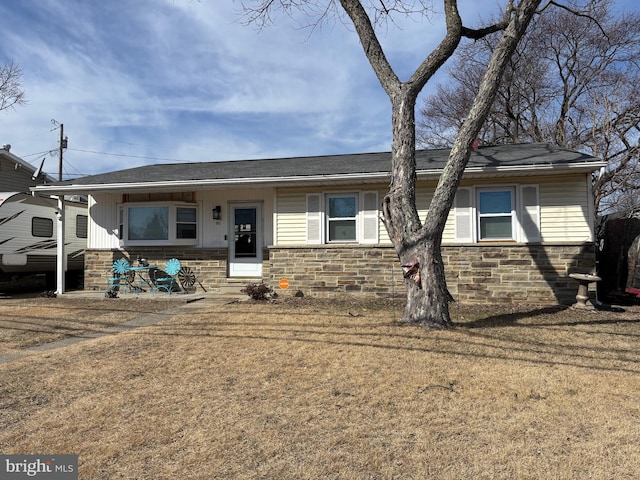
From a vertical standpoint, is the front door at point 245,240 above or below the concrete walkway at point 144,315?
above

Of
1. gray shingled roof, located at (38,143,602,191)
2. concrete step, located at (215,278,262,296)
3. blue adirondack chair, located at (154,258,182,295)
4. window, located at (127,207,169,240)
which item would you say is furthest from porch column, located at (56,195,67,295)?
concrete step, located at (215,278,262,296)

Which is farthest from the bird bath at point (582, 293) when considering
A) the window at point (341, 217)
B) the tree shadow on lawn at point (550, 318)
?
the window at point (341, 217)

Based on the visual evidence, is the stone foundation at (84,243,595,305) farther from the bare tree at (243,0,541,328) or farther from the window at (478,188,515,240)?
the bare tree at (243,0,541,328)

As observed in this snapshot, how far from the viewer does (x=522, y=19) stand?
7121 millimetres

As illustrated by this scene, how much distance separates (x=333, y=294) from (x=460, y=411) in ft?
22.4

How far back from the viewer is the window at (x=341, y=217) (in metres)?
10.8

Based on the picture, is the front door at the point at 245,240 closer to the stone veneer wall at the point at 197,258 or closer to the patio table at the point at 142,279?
the stone veneer wall at the point at 197,258

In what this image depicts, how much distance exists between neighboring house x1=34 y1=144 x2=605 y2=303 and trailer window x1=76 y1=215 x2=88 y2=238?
5.01ft

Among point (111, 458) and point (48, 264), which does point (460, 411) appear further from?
point (48, 264)

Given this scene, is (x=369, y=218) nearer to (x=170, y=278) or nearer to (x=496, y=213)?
(x=496, y=213)

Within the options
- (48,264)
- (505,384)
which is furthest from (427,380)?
(48,264)

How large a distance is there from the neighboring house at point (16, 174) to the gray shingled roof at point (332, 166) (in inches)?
290

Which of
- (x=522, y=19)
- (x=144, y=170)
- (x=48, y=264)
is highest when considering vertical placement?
(x=522, y=19)

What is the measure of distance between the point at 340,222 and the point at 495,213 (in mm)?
3556
